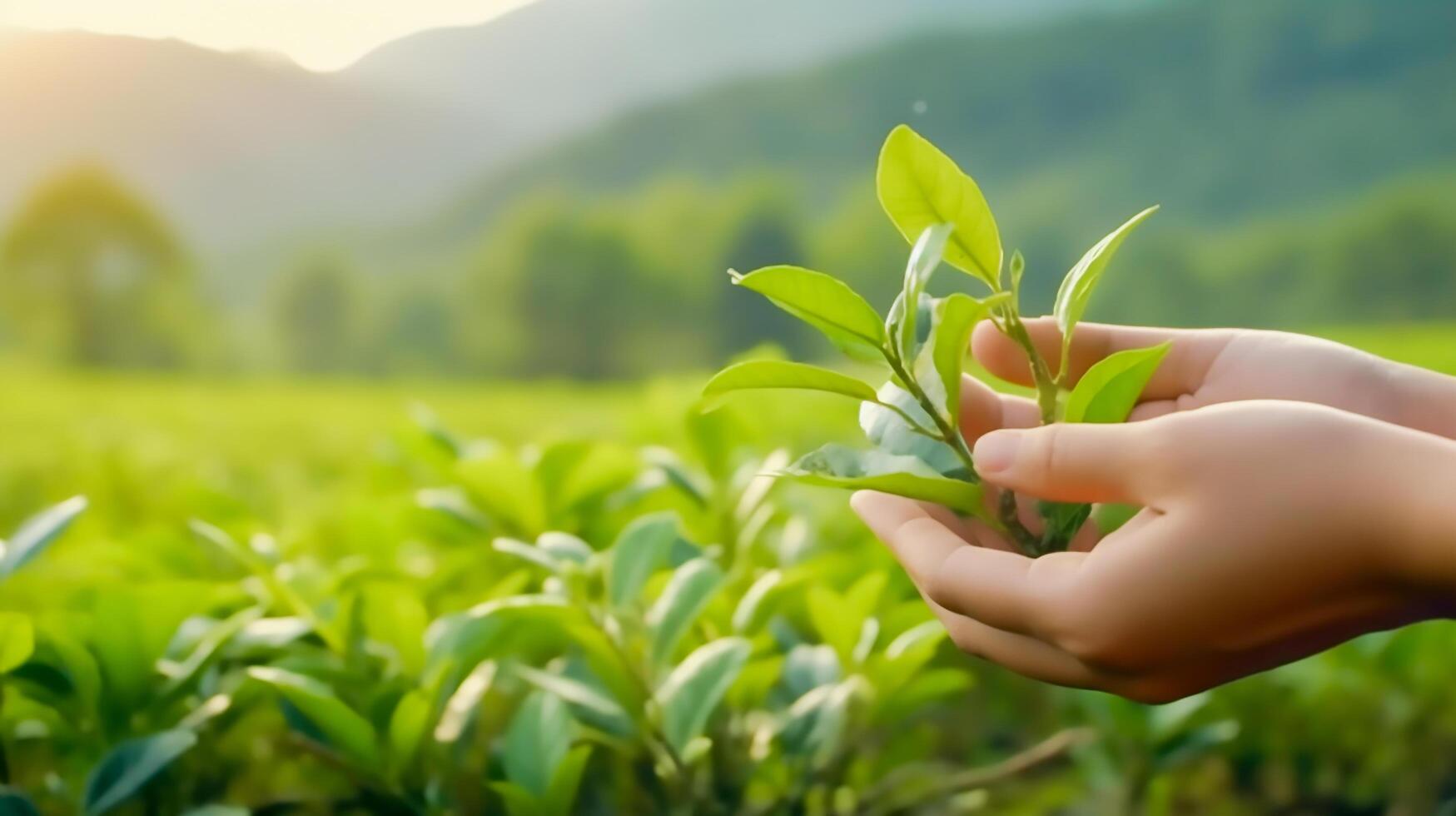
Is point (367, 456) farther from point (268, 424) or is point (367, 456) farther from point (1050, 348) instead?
point (1050, 348)

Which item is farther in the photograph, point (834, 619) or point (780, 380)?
point (834, 619)

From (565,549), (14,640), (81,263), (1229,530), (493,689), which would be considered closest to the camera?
(1229,530)

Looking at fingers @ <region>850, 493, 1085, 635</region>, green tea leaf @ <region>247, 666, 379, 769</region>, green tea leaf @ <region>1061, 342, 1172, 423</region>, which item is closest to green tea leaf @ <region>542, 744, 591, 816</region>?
green tea leaf @ <region>247, 666, 379, 769</region>

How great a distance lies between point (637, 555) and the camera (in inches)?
27.4

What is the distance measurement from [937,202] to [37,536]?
1.83 ft

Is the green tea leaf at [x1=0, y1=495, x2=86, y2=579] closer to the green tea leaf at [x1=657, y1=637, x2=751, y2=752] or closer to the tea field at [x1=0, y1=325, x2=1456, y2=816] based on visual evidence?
the tea field at [x1=0, y1=325, x2=1456, y2=816]

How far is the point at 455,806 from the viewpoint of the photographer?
70 cm

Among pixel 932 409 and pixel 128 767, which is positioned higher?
pixel 932 409

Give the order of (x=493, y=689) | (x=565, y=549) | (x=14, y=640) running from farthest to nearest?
(x=493, y=689)
(x=565, y=549)
(x=14, y=640)

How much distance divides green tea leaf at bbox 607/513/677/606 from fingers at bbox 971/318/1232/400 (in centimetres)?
22

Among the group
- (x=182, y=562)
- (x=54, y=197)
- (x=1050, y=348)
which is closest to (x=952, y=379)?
(x=1050, y=348)

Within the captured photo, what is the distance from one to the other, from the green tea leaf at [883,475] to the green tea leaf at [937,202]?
0.10 metres

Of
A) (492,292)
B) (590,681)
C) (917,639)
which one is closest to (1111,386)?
(917,639)

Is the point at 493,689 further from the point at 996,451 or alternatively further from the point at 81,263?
the point at 81,263
